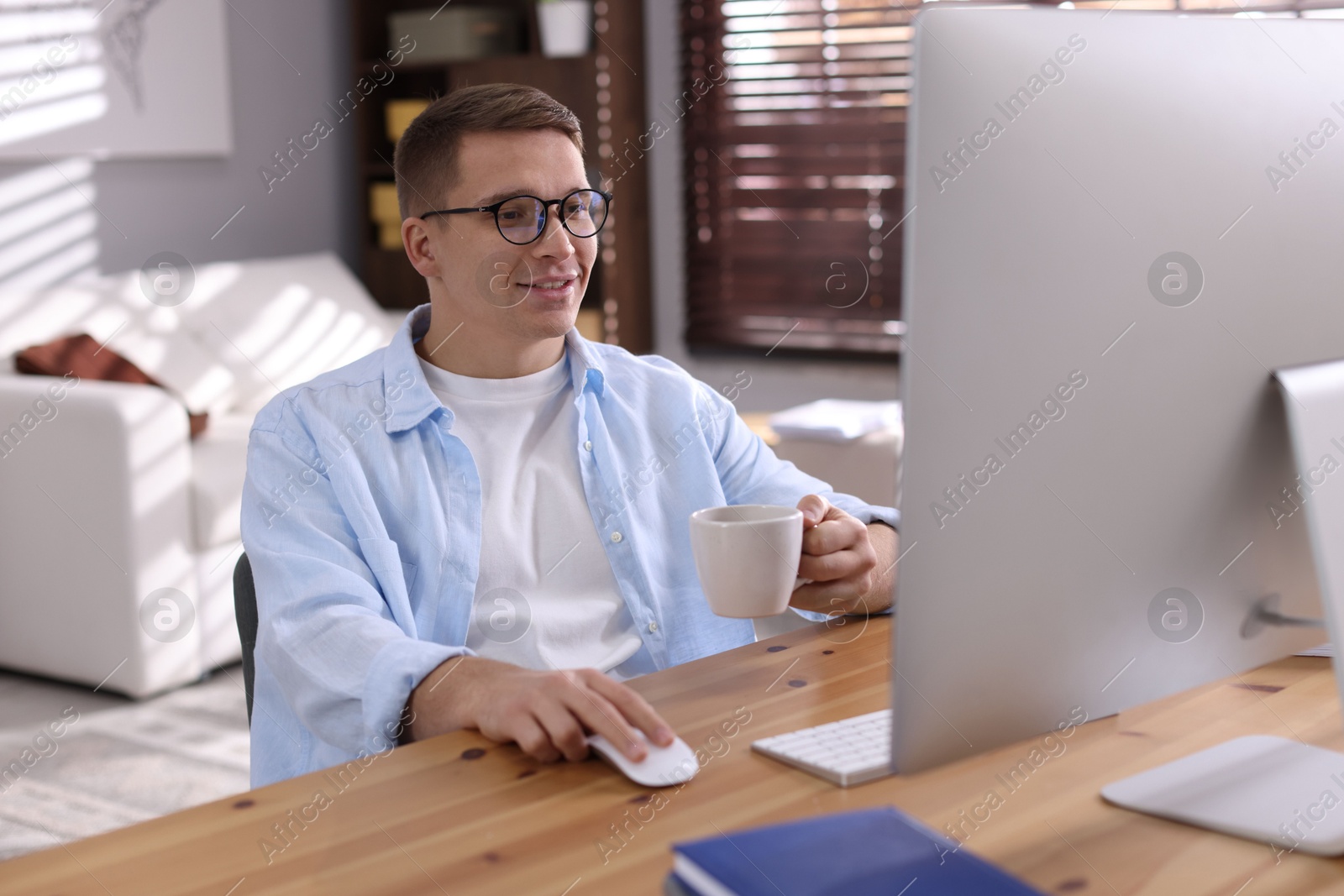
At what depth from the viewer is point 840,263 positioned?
4379 millimetres

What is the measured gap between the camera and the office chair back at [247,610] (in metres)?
1.25

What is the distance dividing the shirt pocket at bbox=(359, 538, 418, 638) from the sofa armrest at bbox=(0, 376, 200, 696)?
187cm

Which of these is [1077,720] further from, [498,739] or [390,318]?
[390,318]

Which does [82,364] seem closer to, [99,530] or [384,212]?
[99,530]

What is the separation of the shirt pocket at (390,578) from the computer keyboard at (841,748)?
432 millimetres

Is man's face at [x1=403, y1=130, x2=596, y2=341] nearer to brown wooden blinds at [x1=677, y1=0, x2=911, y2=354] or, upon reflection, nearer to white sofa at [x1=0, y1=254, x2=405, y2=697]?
white sofa at [x1=0, y1=254, x2=405, y2=697]

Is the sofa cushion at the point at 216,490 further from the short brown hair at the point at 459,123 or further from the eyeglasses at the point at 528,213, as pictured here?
the eyeglasses at the point at 528,213

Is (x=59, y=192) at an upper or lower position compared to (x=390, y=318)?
upper

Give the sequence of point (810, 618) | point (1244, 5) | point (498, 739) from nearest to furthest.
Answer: point (498, 739) → point (810, 618) → point (1244, 5)

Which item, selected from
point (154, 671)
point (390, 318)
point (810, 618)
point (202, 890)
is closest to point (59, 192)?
point (390, 318)

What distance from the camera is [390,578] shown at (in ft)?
4.12

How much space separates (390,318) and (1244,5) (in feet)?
9.37

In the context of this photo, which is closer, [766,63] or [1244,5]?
[1244,5]

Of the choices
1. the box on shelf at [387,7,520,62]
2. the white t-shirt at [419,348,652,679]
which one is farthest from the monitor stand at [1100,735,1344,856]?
the box on shelf at [387,7,520,62]
